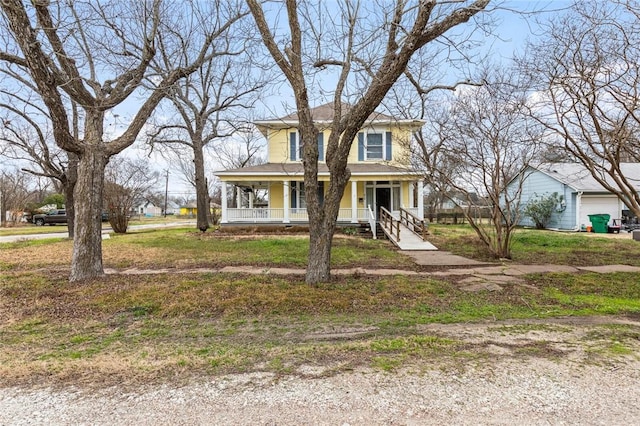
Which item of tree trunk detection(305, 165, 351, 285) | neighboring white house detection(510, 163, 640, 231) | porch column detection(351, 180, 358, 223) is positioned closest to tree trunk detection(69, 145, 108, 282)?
tree trunk detection(305, 165, 351, 285)

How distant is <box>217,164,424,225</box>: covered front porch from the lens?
1827 cm

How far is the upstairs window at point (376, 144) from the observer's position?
1988 cm

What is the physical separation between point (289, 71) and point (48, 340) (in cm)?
545

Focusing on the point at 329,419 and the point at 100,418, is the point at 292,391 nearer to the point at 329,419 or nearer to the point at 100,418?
the point at 329,419

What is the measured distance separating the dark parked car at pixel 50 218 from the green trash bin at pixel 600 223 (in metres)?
40.6

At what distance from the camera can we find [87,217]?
731cm

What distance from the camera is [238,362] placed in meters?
3.59

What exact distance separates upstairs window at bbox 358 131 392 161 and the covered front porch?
1.11 m

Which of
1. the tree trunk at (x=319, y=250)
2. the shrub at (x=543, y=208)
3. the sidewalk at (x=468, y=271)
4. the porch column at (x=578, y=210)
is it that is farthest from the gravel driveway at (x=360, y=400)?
the shrub at (x=543, y=208)

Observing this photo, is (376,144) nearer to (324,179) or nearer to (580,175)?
(324,179)

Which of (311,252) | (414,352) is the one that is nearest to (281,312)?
(311,252)

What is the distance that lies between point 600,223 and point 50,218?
139 ft

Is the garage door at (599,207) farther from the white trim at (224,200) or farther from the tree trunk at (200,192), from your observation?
the tree trunk at (200,192)

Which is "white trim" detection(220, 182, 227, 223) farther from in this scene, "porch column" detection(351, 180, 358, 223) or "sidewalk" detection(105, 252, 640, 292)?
"sidewalk" detection(105, 252, 640, 292)
